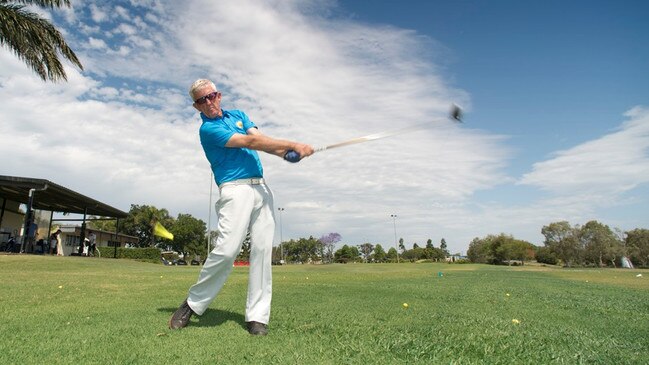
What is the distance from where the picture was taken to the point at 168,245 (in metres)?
82.6

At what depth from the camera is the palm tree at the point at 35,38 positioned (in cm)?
1714

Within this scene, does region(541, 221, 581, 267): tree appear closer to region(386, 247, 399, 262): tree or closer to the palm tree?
region(386, 247, 399, 262): tree

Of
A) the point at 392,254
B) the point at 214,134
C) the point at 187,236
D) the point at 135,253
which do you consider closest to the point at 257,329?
the point at 214,134

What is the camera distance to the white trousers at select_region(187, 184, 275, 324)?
4.20m

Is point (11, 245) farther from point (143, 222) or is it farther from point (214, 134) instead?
point (143, 222)

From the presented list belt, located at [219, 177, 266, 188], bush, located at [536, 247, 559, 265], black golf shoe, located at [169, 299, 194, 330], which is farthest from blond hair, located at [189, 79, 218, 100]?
bush, located at [536, 247, 559, 265]

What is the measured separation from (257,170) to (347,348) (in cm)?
207

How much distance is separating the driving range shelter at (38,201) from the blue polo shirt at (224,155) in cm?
2518

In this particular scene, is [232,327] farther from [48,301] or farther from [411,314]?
[48,301]

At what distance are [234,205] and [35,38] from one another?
18.7 meters

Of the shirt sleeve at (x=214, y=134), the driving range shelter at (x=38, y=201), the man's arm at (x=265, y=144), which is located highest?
the driving range shelter at (x=38, y=201)

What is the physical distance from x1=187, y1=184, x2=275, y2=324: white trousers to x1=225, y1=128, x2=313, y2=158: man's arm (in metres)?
0.42

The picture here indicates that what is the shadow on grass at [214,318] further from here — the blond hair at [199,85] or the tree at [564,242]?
the tree at [564,242]

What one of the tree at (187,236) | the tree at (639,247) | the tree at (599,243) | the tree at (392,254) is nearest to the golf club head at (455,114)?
the tree at (187,236)
